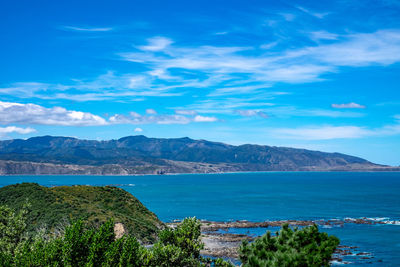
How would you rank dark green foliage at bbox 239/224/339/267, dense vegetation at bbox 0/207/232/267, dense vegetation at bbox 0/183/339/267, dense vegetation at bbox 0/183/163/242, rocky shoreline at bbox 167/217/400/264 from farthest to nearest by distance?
dense vegetation at bbox 0/183/163/242
rocky shoreline at bbox 167/217/400/264
dense vegetation at bbox 0/207/232/267
dense vegetation at bbox 0/183/339/267
dark green foliage at bbox 239/224/339/267

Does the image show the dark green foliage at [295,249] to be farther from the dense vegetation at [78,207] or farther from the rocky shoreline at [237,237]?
the dense vegetation at [78,207]

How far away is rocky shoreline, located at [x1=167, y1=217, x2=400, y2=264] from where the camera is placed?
75.2 m

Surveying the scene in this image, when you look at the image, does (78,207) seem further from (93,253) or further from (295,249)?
(295,249)

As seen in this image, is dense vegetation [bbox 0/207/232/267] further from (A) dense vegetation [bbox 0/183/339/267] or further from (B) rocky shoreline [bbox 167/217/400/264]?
(B) rocky shoreline [bbox 167/217/400/264]

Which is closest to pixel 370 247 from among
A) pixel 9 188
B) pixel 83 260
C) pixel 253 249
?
pixel 253 249

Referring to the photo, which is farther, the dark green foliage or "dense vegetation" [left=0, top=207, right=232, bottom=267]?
"dense vegetation" [left=0, top=207, right=232, bottom=267]

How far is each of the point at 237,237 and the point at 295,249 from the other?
75406 mm

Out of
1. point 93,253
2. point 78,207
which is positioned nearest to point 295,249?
point 93,253

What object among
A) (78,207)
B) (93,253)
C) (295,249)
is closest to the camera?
(295,249)

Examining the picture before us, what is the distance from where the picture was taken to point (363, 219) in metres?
123

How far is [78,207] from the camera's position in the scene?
9012 centimetres

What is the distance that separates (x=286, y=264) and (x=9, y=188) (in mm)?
103687

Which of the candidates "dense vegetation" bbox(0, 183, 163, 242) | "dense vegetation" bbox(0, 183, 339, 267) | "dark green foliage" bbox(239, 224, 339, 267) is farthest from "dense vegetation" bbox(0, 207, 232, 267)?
"dense vegetation" bbox(0, 183, 163, 242)

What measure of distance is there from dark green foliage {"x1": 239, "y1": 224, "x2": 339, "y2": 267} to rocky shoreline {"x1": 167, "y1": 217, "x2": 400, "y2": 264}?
1994 cm
